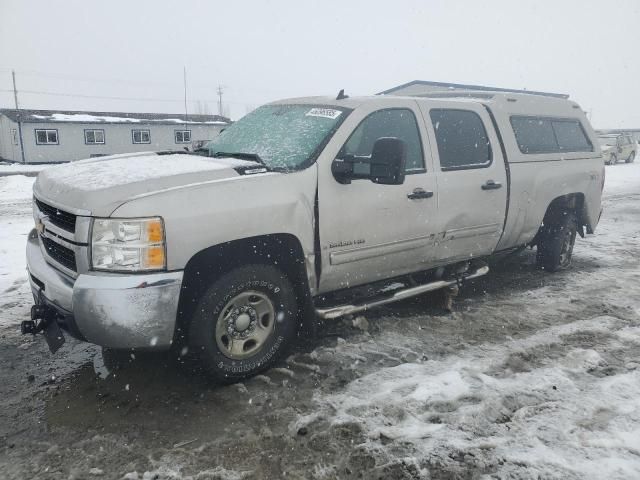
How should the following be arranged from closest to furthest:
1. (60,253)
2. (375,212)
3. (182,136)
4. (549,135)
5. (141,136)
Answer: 1. (60,253)
2. (375,212)
3. (549,135)
4. (141,136)
5. (182,136)

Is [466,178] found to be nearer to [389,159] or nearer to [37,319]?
[389,159]

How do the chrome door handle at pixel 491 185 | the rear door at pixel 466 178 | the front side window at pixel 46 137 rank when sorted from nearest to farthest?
the rear door at pixel 466 178, the chrome door handle at pixel 491 185, the front side window at pixel 46 137

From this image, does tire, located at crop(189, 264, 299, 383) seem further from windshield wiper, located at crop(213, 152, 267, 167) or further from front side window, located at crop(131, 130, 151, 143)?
front side window, located at crop(131, 130, 151, 143)

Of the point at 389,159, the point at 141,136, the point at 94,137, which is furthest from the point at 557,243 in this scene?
the point at 141,136

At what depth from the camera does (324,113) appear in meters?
3.94

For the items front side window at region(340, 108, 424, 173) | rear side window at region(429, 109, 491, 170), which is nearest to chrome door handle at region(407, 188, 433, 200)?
front side window at region(340, 108, 424, 173)

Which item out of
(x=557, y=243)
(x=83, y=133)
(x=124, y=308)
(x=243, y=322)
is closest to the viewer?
(x=124, y=308)

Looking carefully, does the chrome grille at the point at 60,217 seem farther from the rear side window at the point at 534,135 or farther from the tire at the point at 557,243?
the tire at the point at 557,243

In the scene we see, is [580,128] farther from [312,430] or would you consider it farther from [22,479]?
[22,479]

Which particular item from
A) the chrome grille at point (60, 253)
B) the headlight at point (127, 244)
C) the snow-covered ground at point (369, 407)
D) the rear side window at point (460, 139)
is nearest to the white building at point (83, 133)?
the rear side window at point (460, 139)

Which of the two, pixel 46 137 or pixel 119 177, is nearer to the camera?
pixel 119 177

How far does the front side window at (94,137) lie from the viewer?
110 ft

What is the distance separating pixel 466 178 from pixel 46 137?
1355 inches

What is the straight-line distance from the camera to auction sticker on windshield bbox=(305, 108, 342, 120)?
3.85 metres
